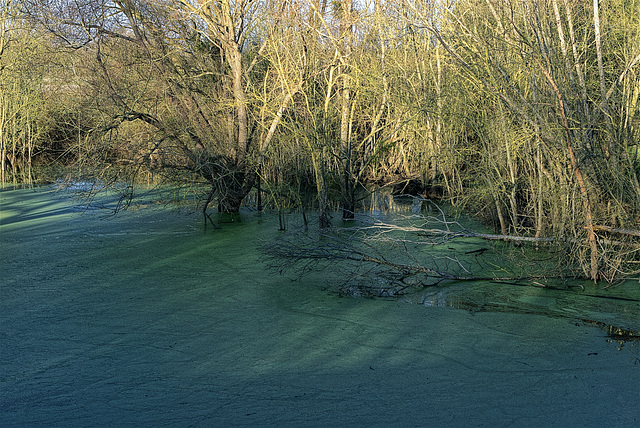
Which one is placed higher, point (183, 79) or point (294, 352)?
point (183, 79)

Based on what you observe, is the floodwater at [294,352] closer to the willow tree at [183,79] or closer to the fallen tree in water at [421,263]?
the fallen tree in water at [421,263]

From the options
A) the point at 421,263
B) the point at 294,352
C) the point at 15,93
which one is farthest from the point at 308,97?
the point at 15,93

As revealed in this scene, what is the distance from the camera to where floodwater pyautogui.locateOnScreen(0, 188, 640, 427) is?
2.71m

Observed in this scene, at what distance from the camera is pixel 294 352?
3.40 metres

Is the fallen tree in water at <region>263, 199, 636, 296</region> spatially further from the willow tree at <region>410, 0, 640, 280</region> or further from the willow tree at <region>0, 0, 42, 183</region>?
the willow tree at <region>0, 0, 42, 183</region>

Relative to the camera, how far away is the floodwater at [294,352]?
8.91 ft

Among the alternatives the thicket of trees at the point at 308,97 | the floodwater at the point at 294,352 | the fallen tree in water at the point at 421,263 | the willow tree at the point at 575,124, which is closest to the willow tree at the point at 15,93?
the thicket of trees at the point at 308,97

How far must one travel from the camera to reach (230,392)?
9.48 feet

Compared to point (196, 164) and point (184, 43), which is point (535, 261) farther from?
point (184, 43)

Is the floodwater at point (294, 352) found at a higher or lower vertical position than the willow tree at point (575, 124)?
lower

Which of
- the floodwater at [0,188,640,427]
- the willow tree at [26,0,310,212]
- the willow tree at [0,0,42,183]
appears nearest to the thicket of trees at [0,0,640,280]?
the willow tree at [26,0,310,212]

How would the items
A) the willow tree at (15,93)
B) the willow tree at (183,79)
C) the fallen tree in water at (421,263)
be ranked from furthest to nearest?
the willow tree at (15,93), the willow tree at (183,79), the fallen tree in water at (421,263)

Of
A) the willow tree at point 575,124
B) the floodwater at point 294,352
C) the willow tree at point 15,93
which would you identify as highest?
the willow tree at point 15,93

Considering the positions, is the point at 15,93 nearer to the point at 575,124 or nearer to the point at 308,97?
the point at 308,97
